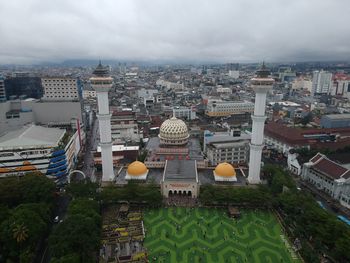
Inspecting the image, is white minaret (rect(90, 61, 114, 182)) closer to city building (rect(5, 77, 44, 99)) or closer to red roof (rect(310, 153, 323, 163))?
red roof (rect(310, 153, 323, 163))

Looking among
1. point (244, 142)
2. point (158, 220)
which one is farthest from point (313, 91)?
point (158, 220)

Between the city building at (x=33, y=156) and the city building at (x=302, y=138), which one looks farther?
the city building at (x=302, y=138)

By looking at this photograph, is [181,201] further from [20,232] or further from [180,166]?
[20,232]

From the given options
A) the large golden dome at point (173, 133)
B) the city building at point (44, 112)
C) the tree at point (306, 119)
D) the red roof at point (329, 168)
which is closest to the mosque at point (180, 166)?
the large golden dome at point (173, 133)

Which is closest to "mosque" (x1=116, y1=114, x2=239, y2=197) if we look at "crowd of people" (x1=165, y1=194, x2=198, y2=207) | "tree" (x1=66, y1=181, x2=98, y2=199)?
"crowd of people" (x1=165, y1=194, x2=198, y2=207)

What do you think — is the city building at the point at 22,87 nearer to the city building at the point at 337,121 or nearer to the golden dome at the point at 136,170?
the golden dome at the point at 136,170

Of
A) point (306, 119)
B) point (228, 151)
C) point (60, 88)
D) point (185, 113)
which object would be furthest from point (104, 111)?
point (306, 119)

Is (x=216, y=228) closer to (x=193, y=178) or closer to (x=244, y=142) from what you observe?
(x=193, y=178)
